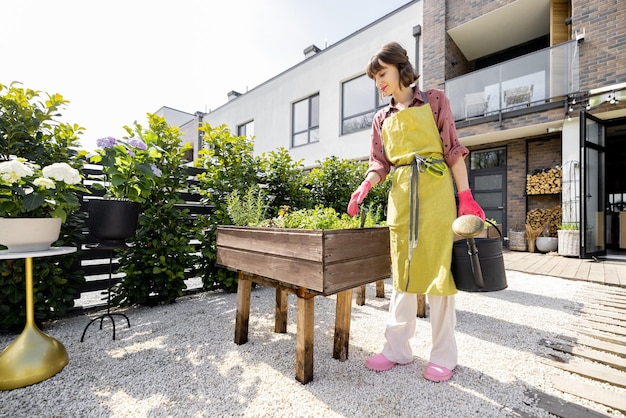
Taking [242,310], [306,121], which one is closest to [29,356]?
[242,310]

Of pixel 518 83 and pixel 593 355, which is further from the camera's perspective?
pixel 518 83

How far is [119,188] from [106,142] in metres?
0.36

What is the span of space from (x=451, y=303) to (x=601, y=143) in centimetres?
679

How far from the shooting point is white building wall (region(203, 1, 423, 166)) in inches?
313

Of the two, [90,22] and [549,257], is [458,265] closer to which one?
Answer: [90,22]

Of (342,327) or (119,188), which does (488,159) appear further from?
(119,188)

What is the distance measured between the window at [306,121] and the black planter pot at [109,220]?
858 centimetres

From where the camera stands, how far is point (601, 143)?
5.66 meters

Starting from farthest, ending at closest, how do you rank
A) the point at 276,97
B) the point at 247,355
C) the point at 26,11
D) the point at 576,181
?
the point at 276,97 < the point at 576,181 < the point at 26,11 < the point at 247,355

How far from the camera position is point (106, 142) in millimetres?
1935

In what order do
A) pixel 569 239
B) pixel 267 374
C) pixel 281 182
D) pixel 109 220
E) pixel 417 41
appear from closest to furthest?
1. pixel 267 374
2. pixel 109 220
3. pixel 281 182
4. pixel 569 239
5. pixel 417 41

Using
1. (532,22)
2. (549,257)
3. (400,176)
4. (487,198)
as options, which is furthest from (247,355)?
(532,22)

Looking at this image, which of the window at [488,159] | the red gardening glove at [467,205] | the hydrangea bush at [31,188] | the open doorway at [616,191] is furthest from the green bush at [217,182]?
the open doorway at [616,191]

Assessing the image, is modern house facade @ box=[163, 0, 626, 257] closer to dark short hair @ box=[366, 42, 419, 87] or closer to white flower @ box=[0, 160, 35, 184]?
dark short hair @ box=[366, 42, 419, 87]
